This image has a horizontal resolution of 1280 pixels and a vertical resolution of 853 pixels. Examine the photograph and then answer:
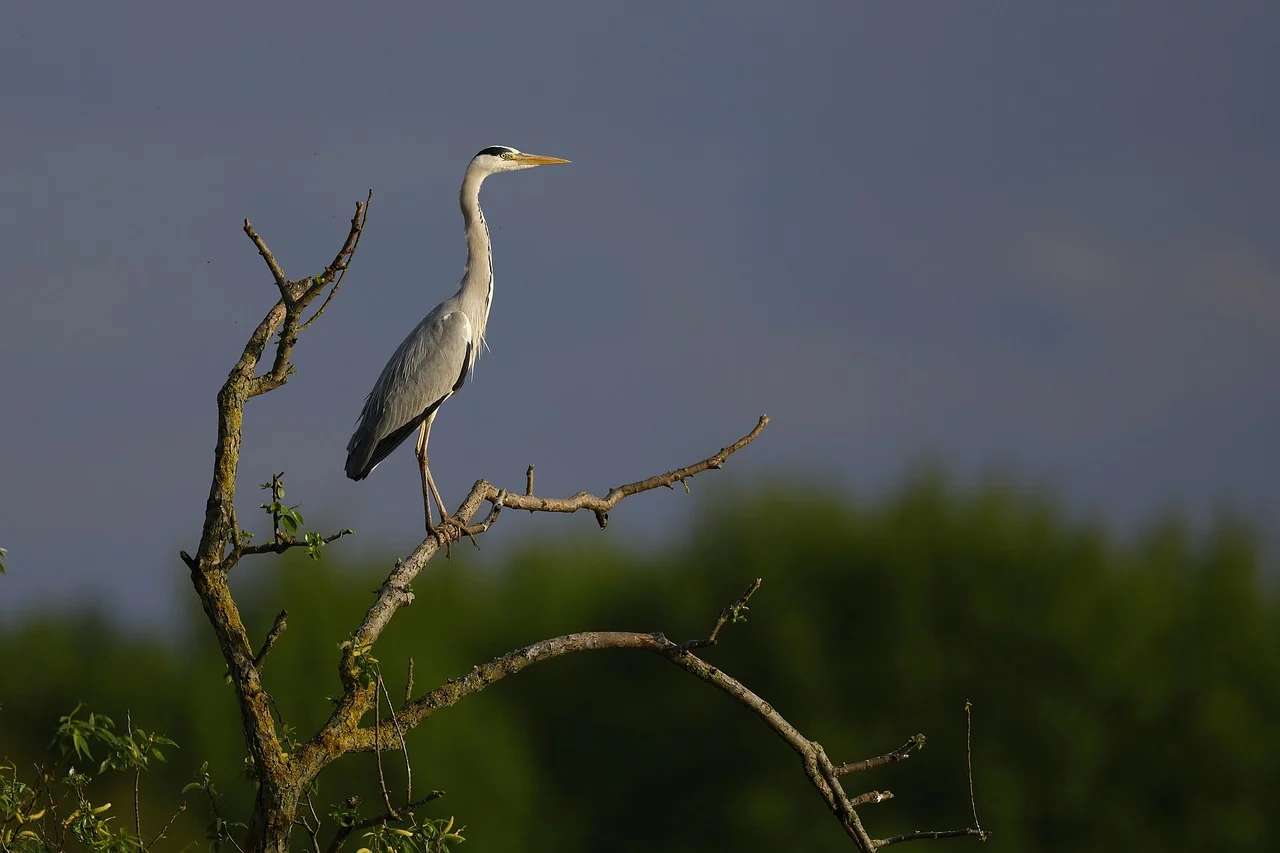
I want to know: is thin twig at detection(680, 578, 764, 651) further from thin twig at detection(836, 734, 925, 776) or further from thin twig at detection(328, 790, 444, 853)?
thin twig at detection(328, 790, 444, 853)

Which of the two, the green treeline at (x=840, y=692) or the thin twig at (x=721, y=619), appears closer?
the thin twig at (x=721, y=619)

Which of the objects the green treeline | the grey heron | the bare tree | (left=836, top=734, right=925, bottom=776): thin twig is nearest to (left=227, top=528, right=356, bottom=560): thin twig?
the bare tree

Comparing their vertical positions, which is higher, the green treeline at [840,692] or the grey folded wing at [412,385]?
the grey folded wing at [412,385]

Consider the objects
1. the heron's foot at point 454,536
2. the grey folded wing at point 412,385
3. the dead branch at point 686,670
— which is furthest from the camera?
the grey folded wing at point 412,385

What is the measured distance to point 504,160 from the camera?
1208 cm

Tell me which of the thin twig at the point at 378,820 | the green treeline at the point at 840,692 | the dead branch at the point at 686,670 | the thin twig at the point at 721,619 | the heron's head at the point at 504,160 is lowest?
the green treeline at the point at 840,692

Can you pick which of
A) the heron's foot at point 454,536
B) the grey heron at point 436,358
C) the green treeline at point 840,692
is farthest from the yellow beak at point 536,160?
the green treeline at point 840,692

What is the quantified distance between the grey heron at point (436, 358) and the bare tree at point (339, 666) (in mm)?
3047

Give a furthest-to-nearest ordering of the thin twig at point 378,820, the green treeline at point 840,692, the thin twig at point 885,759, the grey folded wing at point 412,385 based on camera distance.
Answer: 1. the green treeline at point 840,692
2. the grey folded wing at point 412,385
3. the thin twig at point 885,759
4. the thin twig at point 378,820

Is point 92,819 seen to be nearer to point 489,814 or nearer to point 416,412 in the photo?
point 416,412

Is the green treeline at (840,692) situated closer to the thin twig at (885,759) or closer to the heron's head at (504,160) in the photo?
the heron's head at (504,160)

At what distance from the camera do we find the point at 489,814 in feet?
132

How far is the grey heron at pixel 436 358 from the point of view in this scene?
10.7 m

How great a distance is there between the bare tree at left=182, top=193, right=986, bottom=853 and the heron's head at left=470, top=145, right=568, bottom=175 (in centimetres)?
523
